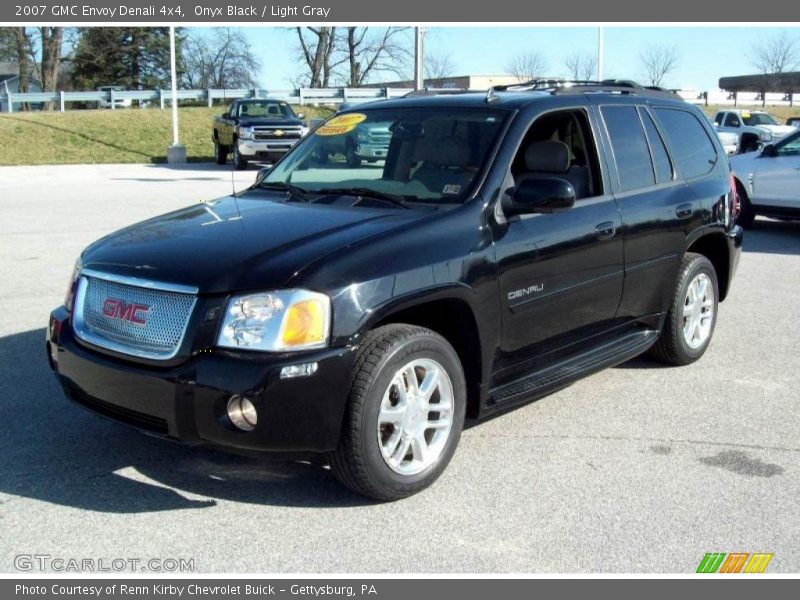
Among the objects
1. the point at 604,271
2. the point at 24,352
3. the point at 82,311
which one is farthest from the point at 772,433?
the point at 24,352

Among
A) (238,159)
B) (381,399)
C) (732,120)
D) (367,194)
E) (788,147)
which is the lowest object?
(381,399)

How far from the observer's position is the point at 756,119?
32.3m

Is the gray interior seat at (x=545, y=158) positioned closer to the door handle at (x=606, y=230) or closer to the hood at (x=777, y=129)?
the door handle at (x=606, y=230)

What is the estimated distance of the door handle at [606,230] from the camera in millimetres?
5184

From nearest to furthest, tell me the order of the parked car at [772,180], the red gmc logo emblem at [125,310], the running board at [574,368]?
the red gmc logo emblem at [125,310], the running board at [574,368], the parked car at [772,180]

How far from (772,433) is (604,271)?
4.29 ft

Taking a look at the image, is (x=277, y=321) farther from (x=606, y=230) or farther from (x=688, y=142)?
(x=688, y=142)

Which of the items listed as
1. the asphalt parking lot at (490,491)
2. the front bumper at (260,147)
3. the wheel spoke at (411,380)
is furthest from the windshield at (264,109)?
the wheel spoke at (411,380)

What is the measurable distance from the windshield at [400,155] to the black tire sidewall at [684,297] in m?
2.00

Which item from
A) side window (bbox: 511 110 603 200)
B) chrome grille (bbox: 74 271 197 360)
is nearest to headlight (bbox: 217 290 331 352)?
chrome grille (bbox: 74 271 197 360)

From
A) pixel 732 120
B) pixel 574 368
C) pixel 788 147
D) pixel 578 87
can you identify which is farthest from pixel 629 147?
pixel 732 120

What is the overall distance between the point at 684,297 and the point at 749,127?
83.8ft

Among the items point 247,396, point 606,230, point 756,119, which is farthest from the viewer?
point 756,119

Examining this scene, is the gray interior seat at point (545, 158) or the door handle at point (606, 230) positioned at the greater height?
the gray interior seat at point (545, 158)
